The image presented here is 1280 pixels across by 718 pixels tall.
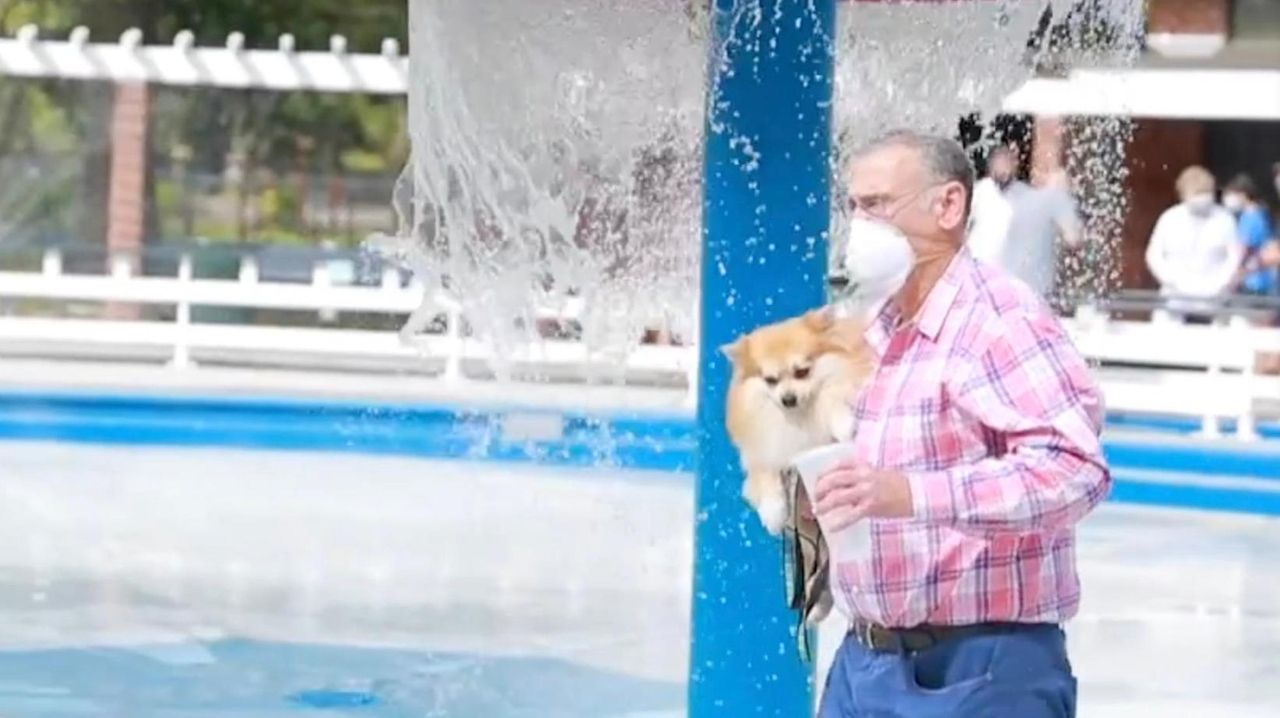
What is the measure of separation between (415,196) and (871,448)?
313 cm

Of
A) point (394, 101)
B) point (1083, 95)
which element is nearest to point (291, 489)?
point (1083, 95)

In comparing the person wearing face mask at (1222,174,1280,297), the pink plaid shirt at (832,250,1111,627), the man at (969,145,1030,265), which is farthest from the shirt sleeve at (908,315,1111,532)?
the person wearing face mask at (1222,174,1280,297)

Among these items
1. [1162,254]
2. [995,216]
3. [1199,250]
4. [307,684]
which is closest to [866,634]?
[307,684]

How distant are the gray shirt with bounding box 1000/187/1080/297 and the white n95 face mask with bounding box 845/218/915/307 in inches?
371

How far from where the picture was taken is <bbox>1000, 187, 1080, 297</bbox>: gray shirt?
42.2 feet

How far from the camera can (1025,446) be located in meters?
3.07

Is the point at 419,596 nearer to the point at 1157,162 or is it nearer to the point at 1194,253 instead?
the point at 1194,253

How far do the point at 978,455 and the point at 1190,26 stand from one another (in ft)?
56.8

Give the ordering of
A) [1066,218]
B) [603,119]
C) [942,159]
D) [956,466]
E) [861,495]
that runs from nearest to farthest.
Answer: [861,495], [956,466], [942,159], [603,119], [1066,218]

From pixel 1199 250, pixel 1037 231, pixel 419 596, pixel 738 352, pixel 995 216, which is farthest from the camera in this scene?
pixel 1199 250

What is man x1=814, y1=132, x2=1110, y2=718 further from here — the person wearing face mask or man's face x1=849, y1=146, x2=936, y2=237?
the person wearing face mask

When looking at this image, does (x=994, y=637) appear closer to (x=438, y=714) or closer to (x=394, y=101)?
(x=438, y=714)

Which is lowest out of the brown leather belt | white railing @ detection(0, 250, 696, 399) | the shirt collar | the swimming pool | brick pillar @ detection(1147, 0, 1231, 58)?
the swimming pool

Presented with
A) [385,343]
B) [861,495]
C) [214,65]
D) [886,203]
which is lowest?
[385,343]
